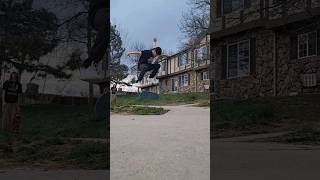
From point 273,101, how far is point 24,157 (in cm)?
563

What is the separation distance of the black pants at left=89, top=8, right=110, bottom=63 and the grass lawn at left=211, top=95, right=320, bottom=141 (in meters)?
6.18

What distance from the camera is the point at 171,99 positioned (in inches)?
114

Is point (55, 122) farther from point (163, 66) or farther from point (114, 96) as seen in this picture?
point (163, 66)

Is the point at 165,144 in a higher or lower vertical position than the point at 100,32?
lower

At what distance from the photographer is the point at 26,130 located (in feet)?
18.0

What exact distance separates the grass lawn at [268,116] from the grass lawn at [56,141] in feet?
12.2

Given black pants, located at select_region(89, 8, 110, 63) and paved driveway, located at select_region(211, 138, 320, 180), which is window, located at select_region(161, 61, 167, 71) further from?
paved driveway, located at select_region(211, 138, 320, 180)

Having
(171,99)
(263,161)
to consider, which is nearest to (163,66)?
(171,99)

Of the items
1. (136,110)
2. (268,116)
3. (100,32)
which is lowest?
(268,116)

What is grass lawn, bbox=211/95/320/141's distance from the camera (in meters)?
9.72

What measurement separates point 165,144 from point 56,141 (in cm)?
322

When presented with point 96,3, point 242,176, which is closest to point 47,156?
point 242,176

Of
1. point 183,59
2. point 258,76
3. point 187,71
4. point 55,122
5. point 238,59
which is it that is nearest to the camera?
point 187,71

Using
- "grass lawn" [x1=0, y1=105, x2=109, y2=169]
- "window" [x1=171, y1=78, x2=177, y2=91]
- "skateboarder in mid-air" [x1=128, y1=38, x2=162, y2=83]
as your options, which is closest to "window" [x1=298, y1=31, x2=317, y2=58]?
"grass lawn" [x1=0, y1=105, x2=109, y2=169]
